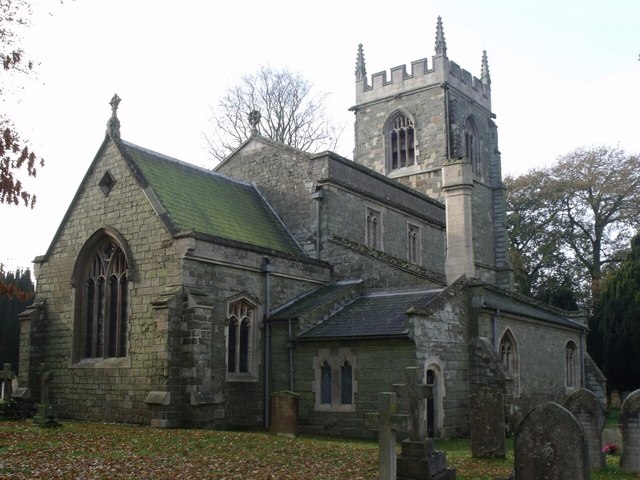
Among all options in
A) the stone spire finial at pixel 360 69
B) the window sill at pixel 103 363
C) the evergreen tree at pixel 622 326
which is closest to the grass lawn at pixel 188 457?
the window sill at pixel 103 363

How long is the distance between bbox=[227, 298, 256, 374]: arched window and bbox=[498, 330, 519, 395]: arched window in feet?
25.1

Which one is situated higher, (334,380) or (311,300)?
(311,300)

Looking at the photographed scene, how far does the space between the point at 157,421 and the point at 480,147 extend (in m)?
27.9

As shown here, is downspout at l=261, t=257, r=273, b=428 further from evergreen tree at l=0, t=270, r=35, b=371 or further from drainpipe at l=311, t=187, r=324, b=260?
evergreen tree at l=0, t=270, r=35, b=371

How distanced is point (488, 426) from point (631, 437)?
2.52 meters

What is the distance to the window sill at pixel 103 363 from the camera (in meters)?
Answer: 18.5

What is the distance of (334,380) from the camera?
18344mm

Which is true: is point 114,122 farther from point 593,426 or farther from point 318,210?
point 593,426

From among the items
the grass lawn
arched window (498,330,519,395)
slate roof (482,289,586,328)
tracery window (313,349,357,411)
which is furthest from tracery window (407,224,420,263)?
the grass lawn

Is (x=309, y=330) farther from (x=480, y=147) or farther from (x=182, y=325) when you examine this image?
(x=480, y=147)

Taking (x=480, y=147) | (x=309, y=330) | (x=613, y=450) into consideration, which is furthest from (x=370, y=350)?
(x=480, y=147)

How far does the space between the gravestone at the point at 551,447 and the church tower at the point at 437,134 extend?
27044mm

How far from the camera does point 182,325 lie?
17391mm

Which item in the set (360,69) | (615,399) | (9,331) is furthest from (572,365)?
(9,331)
